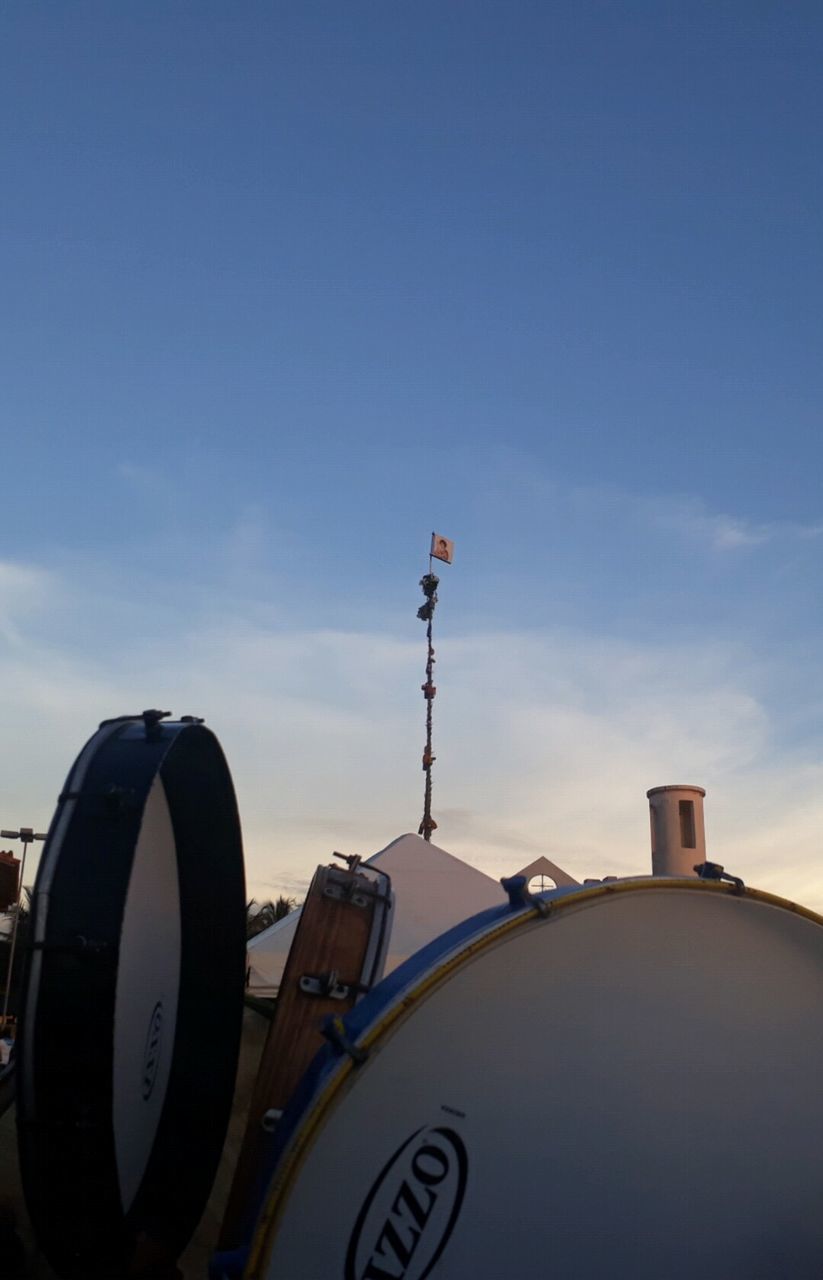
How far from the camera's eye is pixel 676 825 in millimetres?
15727

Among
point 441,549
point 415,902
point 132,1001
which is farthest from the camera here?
point 441,549

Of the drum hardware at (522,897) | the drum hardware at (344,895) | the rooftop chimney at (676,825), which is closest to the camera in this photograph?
the drum hardware at (522,897)

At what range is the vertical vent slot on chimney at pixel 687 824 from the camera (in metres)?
15.7

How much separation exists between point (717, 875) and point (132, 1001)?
2382mm

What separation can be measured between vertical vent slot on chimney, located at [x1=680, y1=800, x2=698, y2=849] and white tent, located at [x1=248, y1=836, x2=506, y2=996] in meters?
4.42

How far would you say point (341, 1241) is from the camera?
2.39 meters

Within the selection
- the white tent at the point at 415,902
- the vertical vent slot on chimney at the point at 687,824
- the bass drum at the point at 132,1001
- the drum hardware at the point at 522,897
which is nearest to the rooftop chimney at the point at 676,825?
the vertical vent slot on chimney at the point at 687,824

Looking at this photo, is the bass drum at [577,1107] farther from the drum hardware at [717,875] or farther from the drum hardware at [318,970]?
the drum hardware at [318,970]

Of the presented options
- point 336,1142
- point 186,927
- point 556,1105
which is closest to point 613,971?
point 556,1105

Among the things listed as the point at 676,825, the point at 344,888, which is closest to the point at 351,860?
the point at 344,888

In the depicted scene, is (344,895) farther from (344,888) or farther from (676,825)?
(676,825)

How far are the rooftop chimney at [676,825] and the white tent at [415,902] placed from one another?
4050mm

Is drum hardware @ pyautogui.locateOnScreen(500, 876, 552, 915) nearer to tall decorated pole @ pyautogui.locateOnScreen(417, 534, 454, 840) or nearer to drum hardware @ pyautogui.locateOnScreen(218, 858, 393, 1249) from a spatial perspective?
drum hardware @ pyautogui.locateOnScreen(218, 858, 393, 1249)

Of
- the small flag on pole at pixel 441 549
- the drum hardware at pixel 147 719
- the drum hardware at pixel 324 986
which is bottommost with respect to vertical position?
the drum hardware at pixel 324 986
